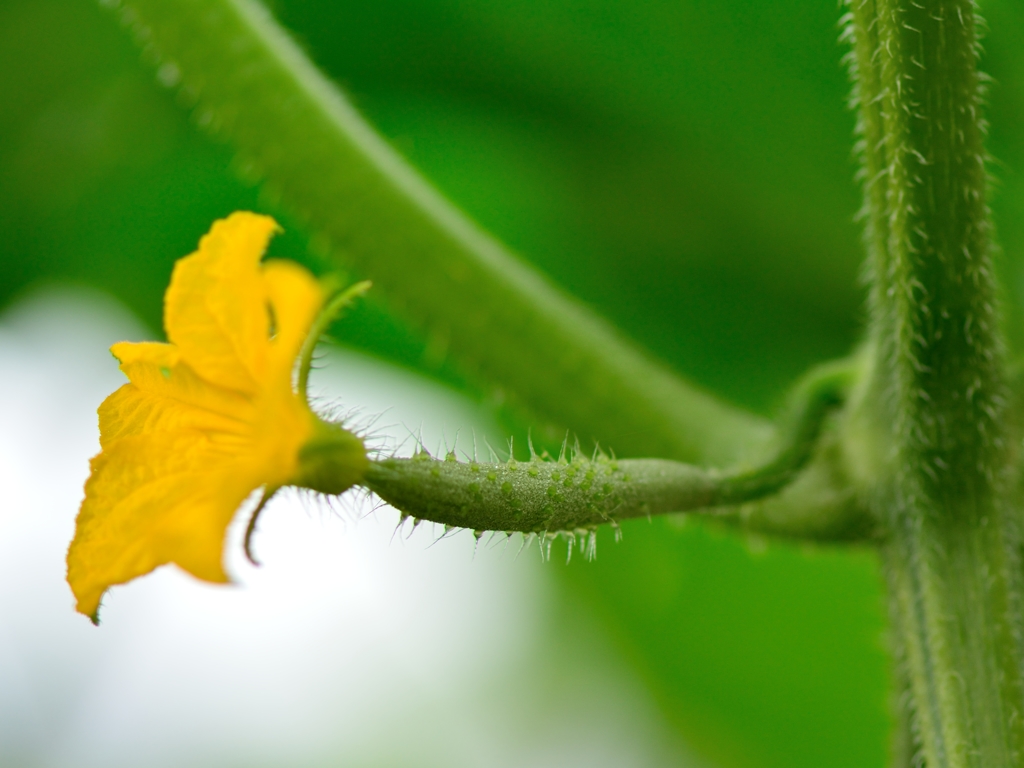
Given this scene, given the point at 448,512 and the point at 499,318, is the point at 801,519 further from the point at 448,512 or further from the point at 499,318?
the point at 448,512

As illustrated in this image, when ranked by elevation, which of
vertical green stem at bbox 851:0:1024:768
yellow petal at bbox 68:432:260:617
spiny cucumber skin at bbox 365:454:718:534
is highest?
vertical green stem at bbox 851:0:1024:768

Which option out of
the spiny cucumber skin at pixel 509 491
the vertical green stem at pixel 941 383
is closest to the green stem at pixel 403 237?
the vertical green stem at pixel 941 383

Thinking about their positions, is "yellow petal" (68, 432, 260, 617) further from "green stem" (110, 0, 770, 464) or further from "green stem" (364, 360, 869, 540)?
"green stem" (110, 0, 770, 464)

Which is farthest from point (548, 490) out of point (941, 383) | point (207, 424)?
point (941, 383)

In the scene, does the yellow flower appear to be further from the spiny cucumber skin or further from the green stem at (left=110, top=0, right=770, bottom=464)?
the green stem at (left=110, top=0, right=770, bottom=464)

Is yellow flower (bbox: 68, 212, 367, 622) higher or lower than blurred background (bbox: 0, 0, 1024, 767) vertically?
lower

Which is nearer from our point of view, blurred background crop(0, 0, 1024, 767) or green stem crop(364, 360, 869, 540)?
green stem crop(364, 360, 869, 540)

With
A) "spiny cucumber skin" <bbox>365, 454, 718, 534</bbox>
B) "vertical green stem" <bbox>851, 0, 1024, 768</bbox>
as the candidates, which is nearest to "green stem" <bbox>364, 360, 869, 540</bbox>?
"spiny cucumber skin" <bbox>365, 454, 718, 534</bbox>
